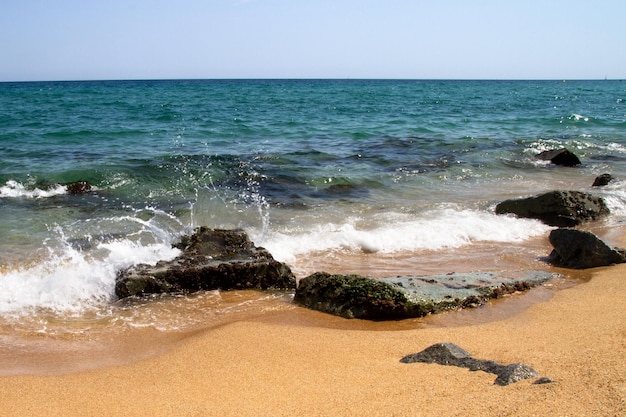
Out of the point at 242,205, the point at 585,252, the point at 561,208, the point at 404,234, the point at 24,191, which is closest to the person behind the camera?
the point at 585,252

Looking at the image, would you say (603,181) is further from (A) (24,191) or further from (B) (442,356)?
(A) (24,191)

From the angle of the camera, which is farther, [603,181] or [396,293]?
[603,181]

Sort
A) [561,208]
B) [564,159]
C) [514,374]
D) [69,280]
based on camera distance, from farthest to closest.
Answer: [564,159]
[561,208]
[69,280]
[514,374]

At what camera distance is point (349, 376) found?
4004 mm

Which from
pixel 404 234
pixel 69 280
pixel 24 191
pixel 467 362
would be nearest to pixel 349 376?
pixel 467 362

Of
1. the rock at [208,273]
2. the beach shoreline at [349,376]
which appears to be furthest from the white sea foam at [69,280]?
the beach shoreline at [349,376]

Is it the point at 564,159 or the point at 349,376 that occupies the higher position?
the point at 564,159

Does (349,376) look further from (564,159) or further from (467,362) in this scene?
(564,159)

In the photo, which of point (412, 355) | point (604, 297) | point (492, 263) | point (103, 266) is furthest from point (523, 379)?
point (103, 266)

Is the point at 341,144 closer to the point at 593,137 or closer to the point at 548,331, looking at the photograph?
the point at 593,137

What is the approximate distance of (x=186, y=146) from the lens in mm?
18375

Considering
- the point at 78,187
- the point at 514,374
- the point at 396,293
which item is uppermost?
the point at 514,374

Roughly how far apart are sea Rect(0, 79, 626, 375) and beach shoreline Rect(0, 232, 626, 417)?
2.12 ft

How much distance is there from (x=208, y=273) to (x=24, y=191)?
24.7ft
